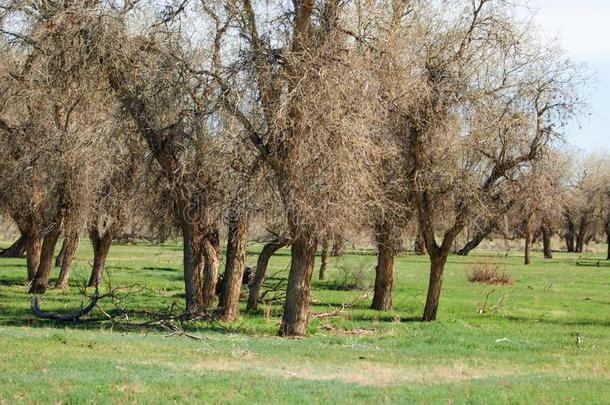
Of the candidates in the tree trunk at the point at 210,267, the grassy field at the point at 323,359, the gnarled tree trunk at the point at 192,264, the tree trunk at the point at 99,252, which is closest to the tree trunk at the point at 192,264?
the gnarled tree trunk at the point at 192,264

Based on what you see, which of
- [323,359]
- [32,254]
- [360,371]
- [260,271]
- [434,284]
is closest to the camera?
[360,371]

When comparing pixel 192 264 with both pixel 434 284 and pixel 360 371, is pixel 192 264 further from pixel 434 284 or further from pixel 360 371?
pixel 360 371

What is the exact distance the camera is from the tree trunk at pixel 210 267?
25.7m

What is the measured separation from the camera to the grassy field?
12617mm

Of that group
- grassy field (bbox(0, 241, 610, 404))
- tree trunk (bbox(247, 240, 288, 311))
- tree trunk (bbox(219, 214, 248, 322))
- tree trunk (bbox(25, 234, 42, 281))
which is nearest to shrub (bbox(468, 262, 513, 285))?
grassy field (bbox(0, 241, 610, 404))

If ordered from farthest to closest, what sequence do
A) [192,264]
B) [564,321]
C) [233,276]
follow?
[564,321] < [192,264] < [233,276]

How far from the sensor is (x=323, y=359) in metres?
17.2

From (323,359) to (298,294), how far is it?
4.42 meters

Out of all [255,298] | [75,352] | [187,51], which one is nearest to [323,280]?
[255,298]

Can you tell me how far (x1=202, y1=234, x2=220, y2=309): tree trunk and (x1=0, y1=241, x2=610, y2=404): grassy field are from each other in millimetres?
1463

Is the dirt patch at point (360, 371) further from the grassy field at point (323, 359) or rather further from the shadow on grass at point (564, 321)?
the shadow on grass at point (564, 321)

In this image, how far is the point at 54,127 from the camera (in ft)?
94.3

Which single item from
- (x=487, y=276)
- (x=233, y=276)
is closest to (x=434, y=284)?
(x=233, y=276)

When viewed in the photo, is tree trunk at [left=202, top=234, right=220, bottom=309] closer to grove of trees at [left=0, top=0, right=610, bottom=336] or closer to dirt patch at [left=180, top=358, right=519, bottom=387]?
grove of trees at [left=0, top=0, right=610, bottom=336]
